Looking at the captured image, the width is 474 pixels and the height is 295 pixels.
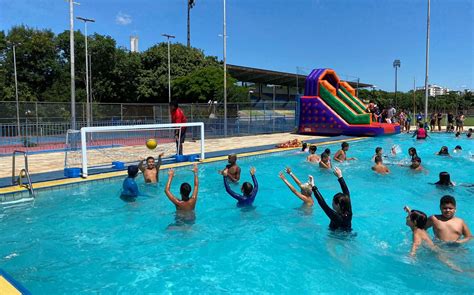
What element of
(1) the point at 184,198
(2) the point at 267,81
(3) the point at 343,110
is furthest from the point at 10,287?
(2) the point at 267,81

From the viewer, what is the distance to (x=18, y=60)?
1368 inches

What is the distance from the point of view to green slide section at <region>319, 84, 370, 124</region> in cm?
2095

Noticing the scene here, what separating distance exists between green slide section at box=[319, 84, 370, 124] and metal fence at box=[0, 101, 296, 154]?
2.19 m

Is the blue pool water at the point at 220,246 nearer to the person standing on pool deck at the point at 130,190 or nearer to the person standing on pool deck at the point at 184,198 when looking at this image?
the person standing on pool deck at the point at 130,190

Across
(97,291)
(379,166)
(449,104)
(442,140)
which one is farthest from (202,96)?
(449,104)

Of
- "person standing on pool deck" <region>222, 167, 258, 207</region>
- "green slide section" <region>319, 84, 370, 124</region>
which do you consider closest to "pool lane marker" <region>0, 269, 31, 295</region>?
"person standing on pool deck" <region>222, 167, 258, 207</region>

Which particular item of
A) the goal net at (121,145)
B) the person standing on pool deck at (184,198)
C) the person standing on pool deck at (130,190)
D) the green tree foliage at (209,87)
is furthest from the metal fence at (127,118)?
the person standing on pool deck at (184,198)

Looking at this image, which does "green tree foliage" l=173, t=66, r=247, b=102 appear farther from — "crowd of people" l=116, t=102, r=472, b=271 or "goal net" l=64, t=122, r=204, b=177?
"crowd of people" l=116, t=102, r=472, b=271

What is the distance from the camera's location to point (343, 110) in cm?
2114

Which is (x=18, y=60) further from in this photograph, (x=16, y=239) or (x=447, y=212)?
(x=447, y=212)

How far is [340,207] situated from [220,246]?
5.79ft

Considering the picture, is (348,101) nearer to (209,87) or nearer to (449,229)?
(209,87)

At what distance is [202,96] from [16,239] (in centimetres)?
2443

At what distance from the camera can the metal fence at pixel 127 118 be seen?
1720 cm
